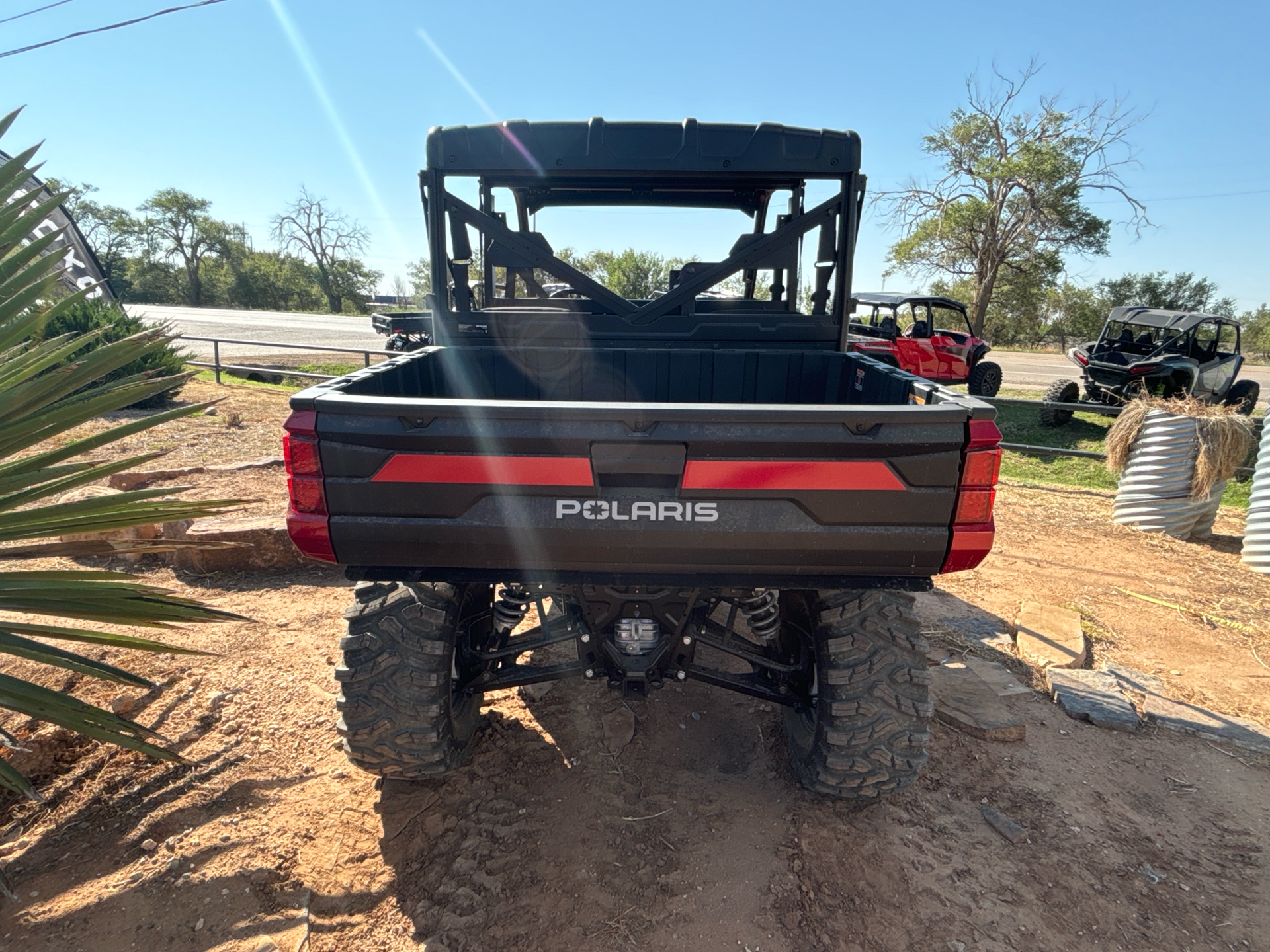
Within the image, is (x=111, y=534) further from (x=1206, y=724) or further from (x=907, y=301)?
(x=907, y=301)

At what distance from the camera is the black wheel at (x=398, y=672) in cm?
229

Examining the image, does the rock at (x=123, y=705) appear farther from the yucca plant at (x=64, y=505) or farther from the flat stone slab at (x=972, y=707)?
the flat stone slab at (x=972, y=707)

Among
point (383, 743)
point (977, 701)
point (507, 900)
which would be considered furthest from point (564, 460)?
point (977, 701)

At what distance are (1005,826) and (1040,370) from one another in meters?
20.0

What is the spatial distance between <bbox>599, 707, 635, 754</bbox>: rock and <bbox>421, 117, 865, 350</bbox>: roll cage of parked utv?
68.1 inches

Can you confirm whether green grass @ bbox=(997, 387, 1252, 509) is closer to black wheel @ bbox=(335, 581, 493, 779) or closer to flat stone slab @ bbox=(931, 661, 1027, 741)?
flat stone slab @ bbox=(931, 661, 1027, 741)

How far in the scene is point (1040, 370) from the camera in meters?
19.2

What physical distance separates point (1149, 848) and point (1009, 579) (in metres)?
2.70

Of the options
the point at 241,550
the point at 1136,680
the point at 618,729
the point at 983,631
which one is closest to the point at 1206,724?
the point at 1136,680

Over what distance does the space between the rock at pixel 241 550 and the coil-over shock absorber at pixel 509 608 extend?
2.35 metres

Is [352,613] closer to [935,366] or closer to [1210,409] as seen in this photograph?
[1210,409]

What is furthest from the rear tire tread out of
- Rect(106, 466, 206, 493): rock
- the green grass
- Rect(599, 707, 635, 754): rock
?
the green grass

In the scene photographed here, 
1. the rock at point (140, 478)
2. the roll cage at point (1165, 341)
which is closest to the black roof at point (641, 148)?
the rock at point (140, 478)

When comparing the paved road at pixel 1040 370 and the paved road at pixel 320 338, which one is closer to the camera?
the paved road at pixel 1040 370
